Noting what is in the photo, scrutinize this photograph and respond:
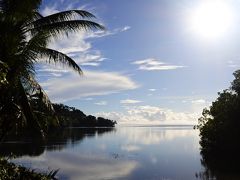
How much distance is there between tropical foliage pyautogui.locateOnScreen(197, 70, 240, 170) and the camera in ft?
170

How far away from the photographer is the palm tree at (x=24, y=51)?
1483 centimetres

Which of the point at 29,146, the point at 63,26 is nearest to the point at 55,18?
the point at 63,26

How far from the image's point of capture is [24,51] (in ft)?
49.2

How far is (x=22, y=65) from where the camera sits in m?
14.9

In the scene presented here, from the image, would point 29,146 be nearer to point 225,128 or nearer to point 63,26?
point 225,128

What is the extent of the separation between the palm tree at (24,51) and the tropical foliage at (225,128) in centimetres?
3426

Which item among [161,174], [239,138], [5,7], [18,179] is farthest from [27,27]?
[239,138]

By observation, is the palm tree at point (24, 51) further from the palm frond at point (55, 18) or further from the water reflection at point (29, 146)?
the water reflection at point (29, 146)

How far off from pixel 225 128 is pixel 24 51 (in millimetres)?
41934

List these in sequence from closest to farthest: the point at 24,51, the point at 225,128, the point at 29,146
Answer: the point at 24,51, the point at 225,128, the point at 29,146

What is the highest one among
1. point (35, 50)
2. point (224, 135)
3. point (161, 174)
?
point (35, 50)

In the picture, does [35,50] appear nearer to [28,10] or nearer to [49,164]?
[28,10]

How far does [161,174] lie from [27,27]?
2116cm

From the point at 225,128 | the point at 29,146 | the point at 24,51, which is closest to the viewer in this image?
the point at 24,51
